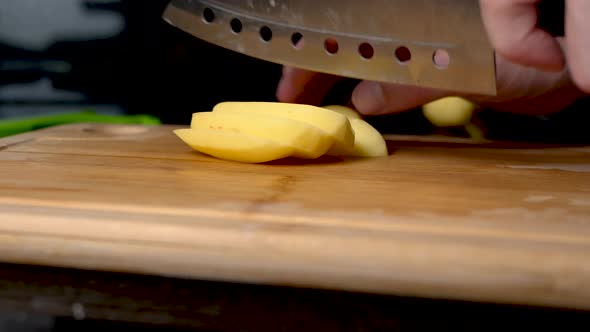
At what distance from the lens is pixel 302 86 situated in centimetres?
94

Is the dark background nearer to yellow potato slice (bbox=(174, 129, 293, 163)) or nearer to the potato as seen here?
the potato

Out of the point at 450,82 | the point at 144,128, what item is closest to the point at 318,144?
the point at 450,82

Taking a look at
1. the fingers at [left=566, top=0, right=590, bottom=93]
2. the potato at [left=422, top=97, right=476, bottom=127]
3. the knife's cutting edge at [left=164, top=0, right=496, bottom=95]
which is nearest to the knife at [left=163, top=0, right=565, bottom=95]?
the knife's cutting edge at [left=164, top=0, right=496, bottom=95]

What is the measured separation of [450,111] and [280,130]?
0.48 meters

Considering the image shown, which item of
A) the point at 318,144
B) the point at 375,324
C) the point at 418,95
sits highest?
the point at 418,95

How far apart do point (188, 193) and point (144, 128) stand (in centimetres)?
47

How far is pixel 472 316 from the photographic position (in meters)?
0.43

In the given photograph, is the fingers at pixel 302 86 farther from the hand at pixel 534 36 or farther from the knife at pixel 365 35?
the hand at pixel 534 36

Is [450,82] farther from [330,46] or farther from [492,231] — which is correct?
[492,231]

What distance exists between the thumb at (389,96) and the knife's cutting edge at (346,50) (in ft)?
0.18

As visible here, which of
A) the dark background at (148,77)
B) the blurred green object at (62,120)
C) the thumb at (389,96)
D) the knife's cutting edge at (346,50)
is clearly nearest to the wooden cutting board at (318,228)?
the knife's cutting edge at (346,50)

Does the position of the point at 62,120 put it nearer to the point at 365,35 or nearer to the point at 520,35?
the point at 365,35

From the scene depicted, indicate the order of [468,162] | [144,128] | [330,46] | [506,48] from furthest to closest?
[144,128]
[330,46]
[468,162]
[506,48]

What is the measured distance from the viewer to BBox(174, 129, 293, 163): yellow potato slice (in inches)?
24.5
